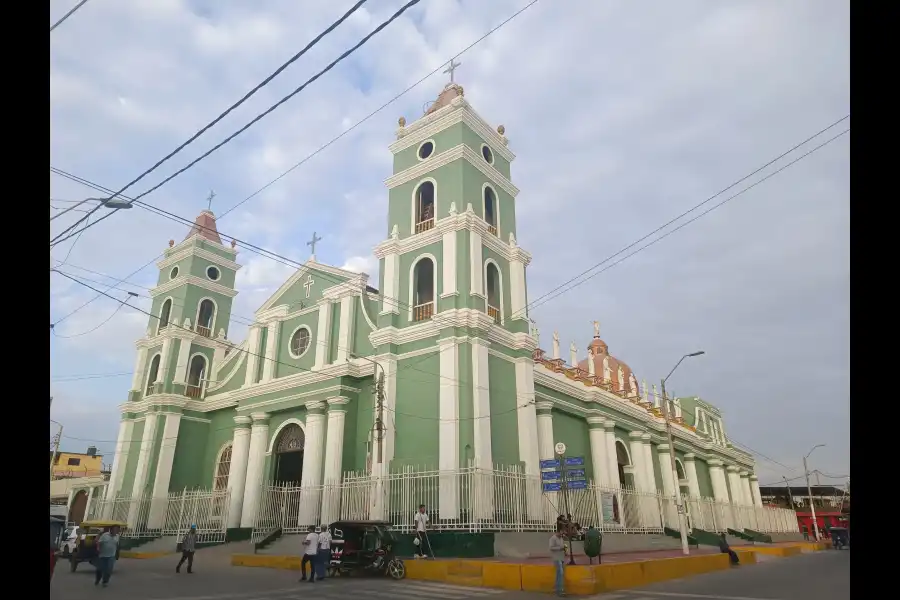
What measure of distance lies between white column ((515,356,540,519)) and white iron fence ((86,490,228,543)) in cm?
1189

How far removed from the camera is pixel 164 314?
29.8 metres

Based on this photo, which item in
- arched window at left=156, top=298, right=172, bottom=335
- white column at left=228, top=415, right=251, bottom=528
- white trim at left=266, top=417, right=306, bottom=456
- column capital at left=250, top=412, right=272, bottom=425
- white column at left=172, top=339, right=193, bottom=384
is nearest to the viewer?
white column at left=228, top=415, right=251, bottom=528

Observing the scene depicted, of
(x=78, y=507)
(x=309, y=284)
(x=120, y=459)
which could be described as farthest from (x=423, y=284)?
(x=78, y=507)

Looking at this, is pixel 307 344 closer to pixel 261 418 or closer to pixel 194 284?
pixel 261 418

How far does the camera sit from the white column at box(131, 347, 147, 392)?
28.3 meters

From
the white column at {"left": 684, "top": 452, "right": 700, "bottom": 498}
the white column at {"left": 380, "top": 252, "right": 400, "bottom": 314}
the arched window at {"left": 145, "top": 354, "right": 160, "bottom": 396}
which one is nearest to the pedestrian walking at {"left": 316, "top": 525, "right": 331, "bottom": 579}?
the white column at {"left": 380, "top": 252, "right": 400, "bottom": 314}

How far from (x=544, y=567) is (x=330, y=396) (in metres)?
11.7

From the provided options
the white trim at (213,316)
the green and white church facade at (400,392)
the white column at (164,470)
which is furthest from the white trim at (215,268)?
the white column at (164,470)

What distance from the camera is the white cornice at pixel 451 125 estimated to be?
69.7 ft

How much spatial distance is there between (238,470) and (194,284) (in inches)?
411

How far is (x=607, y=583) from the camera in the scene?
1153cm

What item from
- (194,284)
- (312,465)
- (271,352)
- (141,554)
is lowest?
(141,554)

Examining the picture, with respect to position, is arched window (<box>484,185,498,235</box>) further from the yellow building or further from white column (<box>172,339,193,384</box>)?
the yellow building
